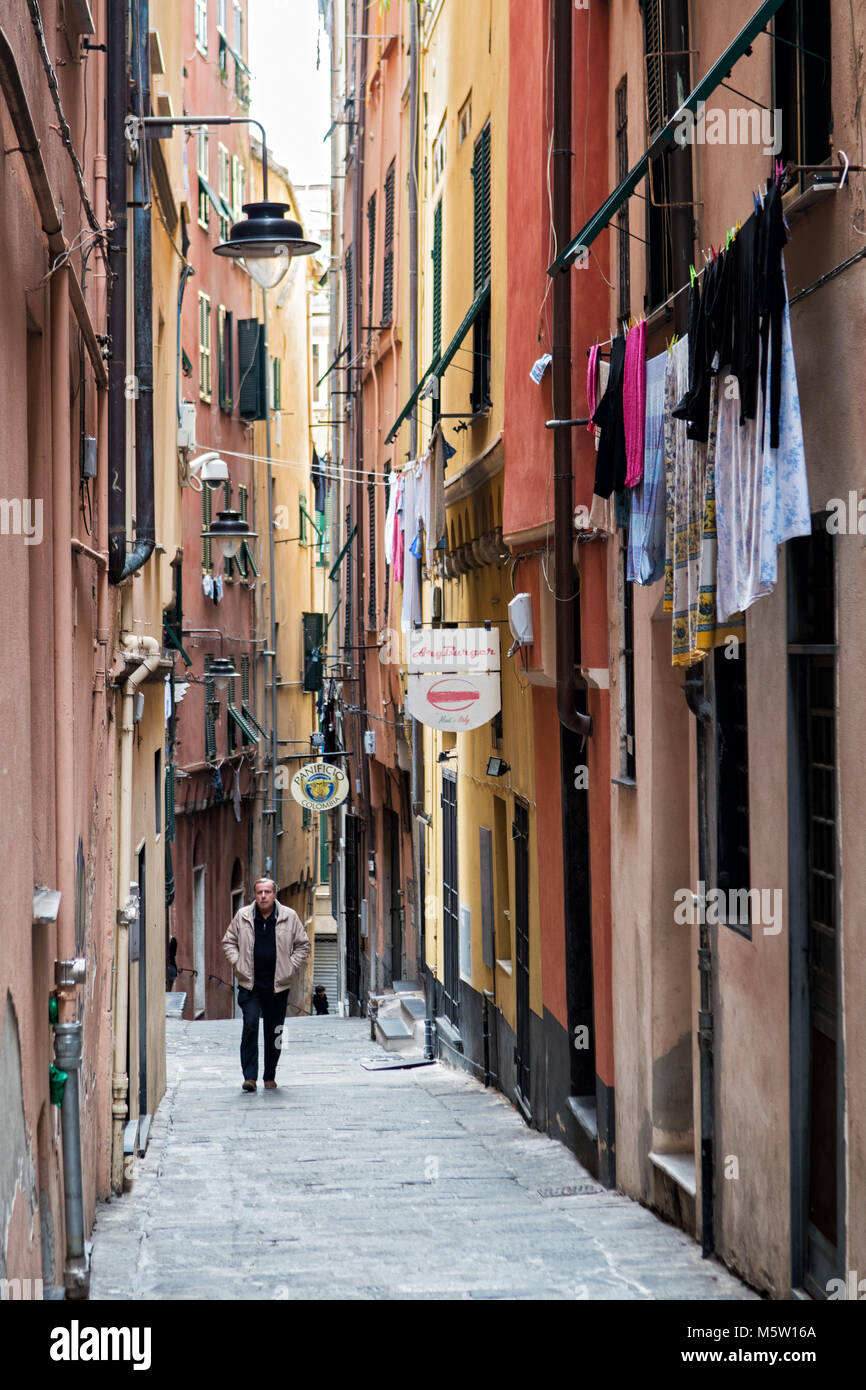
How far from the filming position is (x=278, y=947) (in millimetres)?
13727

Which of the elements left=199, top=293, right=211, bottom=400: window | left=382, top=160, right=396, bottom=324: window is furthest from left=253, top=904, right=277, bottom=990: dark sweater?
left=199, top=293, right=211, bottom=400: window

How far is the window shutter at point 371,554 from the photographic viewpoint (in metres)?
26.3

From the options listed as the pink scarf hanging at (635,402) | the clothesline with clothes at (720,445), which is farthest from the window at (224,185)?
the clothesline with clothes at (720,445)

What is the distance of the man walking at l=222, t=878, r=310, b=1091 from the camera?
13.6 metres

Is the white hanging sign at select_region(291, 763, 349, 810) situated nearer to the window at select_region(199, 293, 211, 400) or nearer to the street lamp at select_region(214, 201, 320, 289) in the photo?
the window at select_region(199, 293, 211, 400)

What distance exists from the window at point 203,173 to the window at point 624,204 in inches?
804

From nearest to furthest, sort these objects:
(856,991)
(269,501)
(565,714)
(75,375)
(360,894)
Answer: (856,991) < (75,375) < (565,714) < (360,894) < (269,501)

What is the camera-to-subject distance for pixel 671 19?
26.3ft

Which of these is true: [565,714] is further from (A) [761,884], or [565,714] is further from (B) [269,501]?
(B) [269,501]

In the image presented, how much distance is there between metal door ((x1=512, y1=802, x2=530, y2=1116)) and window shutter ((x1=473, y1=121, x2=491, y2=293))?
471cm

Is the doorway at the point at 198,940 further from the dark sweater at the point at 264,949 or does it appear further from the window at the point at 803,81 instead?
the window at the point at 803,81
